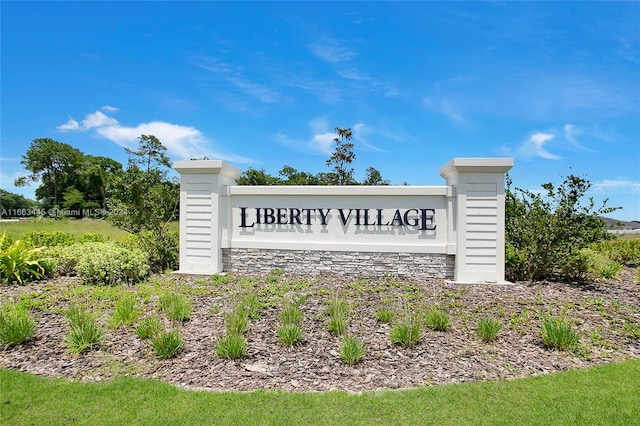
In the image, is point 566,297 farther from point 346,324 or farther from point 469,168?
point 346,324

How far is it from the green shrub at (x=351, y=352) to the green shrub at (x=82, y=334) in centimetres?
283

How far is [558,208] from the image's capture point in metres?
7.42

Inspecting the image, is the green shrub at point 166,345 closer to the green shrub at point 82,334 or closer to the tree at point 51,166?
the green shrub at point 82,334

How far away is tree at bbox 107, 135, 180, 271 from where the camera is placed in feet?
27.8

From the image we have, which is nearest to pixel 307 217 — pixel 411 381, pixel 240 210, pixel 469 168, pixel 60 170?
pixel 240 210

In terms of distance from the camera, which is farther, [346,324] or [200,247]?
[200,247]

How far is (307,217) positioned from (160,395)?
5023 millimetres

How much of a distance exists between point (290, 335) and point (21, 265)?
6512mm

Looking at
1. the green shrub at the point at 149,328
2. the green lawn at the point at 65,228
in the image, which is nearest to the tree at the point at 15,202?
the green lawn at the point at 65,228

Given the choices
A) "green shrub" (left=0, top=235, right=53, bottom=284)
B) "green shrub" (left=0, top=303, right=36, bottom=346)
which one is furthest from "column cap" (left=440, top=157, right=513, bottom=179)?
"green shrub" (left=0, top=235, right=53, bottom=284)

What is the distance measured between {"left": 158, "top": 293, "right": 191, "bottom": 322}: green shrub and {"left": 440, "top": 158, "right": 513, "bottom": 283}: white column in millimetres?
5009

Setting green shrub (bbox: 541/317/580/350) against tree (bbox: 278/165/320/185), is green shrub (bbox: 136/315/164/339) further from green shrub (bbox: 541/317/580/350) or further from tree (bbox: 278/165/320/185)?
tree (bbox: 278/165/320/185)

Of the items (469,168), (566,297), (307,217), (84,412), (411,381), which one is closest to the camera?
(84,412)

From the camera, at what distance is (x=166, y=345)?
3.97m
